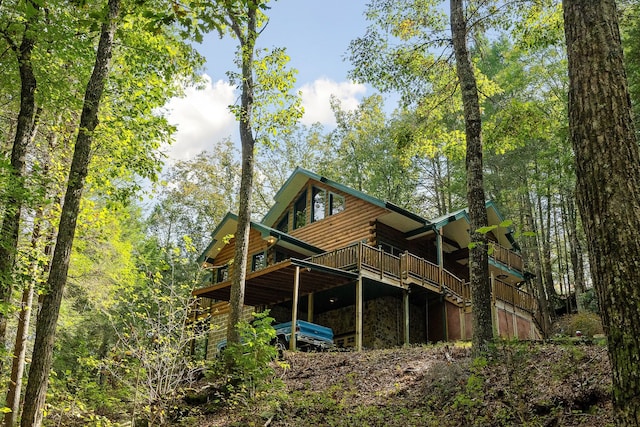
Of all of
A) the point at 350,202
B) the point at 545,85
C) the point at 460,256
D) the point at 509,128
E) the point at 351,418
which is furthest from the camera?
the point at 545,85

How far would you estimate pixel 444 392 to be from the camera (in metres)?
8.48

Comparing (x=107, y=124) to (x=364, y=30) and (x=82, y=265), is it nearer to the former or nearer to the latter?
(x=82, y=265)

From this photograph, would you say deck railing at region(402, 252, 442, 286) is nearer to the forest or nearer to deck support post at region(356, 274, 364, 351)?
deck support post at region(356, 274, 364, 351)

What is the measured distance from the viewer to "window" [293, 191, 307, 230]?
2331 cm

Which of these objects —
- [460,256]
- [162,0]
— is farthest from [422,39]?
[460,256]

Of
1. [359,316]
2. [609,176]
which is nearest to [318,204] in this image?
[359,316]

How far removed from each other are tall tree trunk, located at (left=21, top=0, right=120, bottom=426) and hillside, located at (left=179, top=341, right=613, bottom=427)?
12.4ft

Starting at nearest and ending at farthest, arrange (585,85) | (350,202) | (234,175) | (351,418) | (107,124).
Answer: (585,85), (351,418), (107,124), (350,202), (234,175)

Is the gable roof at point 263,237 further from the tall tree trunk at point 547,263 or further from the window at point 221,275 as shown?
the tall tree trunk at point 547,263

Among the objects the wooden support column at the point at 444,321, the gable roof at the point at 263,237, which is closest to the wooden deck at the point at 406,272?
the wooden support column at the point at 444,321

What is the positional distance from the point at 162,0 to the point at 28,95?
2.76m

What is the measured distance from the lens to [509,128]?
12219 mm

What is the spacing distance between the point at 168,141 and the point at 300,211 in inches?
518

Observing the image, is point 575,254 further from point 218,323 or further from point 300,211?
point 218,323
